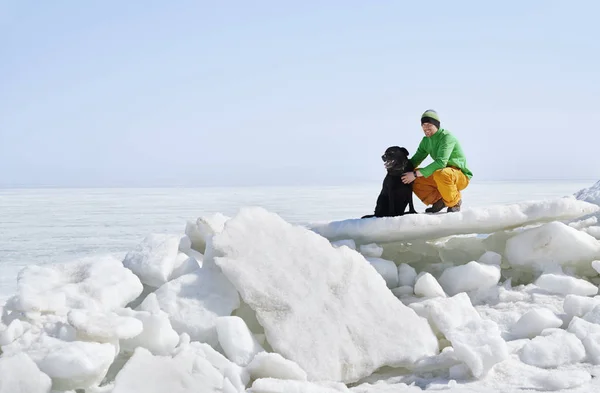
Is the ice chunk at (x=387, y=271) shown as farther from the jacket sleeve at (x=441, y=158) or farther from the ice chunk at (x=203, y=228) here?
the ice chunk at (x=203, y=228)

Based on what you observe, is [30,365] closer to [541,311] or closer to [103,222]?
[541,311]

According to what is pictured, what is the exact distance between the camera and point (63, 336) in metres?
3.23

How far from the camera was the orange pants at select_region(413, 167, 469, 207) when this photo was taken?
521 cm

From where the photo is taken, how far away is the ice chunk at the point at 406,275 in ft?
15.8

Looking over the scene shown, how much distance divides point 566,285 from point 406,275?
46.0 inches

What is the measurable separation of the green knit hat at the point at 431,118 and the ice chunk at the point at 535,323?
1899mm

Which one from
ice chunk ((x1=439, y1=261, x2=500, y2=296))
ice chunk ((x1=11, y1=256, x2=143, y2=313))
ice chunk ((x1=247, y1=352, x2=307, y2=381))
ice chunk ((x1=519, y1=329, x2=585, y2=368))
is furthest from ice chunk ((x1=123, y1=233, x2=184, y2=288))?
ice chunk ((x1=519, y1=329, x2=585, y2=368))

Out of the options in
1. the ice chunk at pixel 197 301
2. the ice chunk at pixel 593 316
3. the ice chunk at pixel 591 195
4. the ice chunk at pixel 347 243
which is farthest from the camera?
the ice chunk at pixel 591 195

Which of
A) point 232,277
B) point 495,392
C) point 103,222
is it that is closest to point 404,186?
point 232,277

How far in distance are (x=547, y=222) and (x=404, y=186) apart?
47.5 inches

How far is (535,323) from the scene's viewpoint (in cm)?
396

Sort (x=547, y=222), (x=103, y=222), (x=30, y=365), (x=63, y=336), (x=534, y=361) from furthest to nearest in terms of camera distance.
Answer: (x=103, y=222), (x=547, y=222), (x=534, y=361), (x=63, y=336), (x=30, y=365)

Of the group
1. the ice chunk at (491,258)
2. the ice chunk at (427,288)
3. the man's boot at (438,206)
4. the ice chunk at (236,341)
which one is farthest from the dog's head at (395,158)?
the ice chunk at (236,341)

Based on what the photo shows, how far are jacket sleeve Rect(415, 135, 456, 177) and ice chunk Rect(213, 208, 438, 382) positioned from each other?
1.30 meters
